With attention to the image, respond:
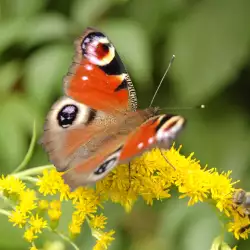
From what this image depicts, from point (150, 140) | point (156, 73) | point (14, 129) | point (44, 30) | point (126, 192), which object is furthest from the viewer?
point (156, 73)

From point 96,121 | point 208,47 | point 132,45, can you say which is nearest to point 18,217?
point 96,121

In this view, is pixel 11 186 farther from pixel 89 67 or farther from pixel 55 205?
pixel 89 67

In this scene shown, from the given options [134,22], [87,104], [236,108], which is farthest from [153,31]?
[87,104]

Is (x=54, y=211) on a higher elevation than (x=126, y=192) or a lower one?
lower

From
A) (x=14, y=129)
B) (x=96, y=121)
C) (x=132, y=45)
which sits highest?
(x=96, y=121)

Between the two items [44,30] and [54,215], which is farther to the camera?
[44,30]

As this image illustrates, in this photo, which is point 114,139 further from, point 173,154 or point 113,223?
point 113,223
